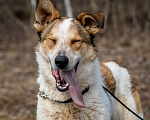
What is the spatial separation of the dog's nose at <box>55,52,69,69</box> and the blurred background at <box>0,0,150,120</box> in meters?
1.23

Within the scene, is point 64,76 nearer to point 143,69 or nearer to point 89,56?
point 89,56

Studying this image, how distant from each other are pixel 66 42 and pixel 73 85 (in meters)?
0.60

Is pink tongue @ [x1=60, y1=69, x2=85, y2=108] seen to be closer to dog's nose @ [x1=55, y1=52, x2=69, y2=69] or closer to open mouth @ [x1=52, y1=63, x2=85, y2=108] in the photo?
open mouth @ [x1=52, y1=63, x2=85, y2=108]

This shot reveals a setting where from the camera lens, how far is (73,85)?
293cm

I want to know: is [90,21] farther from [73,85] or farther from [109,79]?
[109,79]

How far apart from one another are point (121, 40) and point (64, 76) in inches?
379

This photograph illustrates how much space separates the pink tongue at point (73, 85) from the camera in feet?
9.46

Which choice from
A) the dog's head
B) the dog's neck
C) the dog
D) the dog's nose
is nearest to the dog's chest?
the dog

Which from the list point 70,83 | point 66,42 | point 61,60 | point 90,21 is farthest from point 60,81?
point 90,21

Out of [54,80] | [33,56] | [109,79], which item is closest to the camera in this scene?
[54,80]

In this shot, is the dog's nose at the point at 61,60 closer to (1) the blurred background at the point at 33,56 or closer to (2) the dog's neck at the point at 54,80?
(2) the dog's neck at the point at 54,80

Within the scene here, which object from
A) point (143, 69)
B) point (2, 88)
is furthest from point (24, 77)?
point (143, 69)

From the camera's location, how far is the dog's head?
2842 millimetres

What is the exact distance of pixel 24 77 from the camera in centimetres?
825
